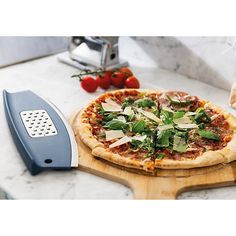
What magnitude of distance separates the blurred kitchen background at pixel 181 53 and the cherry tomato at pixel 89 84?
1.17 ft

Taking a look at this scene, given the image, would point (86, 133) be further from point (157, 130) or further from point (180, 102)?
point (180, 102)

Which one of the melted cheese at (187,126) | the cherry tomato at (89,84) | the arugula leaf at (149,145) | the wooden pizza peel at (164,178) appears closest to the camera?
the wooden pizza peel at (164,178)

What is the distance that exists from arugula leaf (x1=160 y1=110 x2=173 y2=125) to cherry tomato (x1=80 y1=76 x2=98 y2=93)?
0.33 metres

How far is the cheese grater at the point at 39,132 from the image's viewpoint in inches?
51.4

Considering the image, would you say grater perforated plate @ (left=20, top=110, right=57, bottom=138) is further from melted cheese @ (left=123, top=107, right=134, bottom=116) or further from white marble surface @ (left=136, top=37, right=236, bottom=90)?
white marble surface @ (left=136, top=37, right=236, bottom=90)

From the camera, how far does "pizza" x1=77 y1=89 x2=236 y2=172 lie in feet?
4.29

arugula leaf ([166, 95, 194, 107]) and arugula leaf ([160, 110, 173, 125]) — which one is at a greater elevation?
arugula leaf ([160, 110, 173, 125])

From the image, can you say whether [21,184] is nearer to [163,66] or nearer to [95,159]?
[95,159]

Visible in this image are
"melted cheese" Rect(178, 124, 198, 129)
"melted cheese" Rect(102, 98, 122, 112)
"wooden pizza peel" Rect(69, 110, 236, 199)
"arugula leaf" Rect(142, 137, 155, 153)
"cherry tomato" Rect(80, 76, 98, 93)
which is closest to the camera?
"wooden pizza peel" Rect(69, 110, 236, 199)

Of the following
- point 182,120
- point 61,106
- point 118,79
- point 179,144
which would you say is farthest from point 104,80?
point 179,144

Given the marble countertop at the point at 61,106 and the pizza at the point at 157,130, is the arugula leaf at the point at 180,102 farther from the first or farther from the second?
the marble countertop at the point at 61,106

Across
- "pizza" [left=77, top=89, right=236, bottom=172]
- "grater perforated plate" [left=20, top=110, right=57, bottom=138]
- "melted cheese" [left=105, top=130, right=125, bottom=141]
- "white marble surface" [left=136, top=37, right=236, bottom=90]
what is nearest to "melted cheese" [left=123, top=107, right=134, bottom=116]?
"pizza" [left=77, top=89, right=236, bottom=172]

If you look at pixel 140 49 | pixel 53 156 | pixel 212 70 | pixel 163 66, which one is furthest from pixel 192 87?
pixel 53 156

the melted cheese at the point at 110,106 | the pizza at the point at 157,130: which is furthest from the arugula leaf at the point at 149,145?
the melted cheese at the point at 110,106
